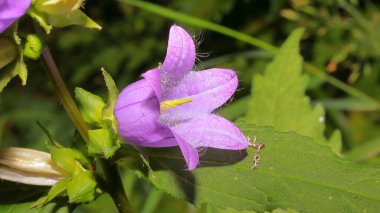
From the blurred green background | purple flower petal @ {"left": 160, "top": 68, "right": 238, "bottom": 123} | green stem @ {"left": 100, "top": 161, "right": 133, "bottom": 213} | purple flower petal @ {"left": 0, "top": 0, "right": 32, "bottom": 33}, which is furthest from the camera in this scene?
the blurred green background

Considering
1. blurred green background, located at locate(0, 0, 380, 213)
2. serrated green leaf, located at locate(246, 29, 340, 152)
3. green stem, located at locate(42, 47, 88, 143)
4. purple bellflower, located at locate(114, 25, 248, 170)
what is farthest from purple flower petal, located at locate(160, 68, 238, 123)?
blurred green background, located at locate(0, 0, 380, 213)

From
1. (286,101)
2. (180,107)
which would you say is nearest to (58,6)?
(180,107)

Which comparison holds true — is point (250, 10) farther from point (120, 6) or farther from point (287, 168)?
point (287, 168)

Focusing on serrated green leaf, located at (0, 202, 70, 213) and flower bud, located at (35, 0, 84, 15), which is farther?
serrated green leaf, located at (0, 202, 70, 213)

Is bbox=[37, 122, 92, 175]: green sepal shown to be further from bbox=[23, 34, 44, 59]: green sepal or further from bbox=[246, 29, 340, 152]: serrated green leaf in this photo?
bbox=[246, 29, 340, 152]: serrated green leaf

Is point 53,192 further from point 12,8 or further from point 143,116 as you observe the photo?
point 12,8

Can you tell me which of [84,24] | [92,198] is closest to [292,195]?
[92,198]

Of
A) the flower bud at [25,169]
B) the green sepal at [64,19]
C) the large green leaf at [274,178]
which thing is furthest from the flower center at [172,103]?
the flower bud at [25,169]

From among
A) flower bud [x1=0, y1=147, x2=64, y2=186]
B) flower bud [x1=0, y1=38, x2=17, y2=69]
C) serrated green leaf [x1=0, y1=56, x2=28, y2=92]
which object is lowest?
flower bud [x1=0, y1=147, x2=64, y2=186]

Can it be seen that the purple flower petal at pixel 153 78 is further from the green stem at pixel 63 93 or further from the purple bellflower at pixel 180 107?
the green stem at pixel 63 93
